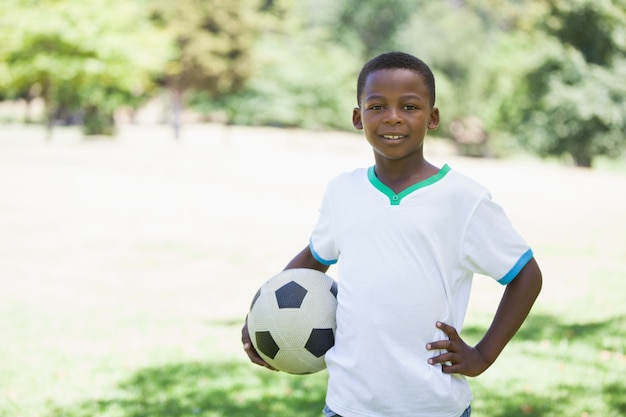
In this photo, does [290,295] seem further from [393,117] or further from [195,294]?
[195,294]

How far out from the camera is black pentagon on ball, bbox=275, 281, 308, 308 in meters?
2.63

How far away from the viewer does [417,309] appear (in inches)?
85.4

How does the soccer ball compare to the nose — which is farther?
the soccer ball

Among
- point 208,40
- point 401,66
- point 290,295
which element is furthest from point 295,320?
point 208,40

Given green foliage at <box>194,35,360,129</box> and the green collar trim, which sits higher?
green foliage at <box>194,35,360,129</box>

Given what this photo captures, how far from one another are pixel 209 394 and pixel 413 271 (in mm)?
3223

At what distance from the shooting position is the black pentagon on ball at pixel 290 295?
8.64 feet

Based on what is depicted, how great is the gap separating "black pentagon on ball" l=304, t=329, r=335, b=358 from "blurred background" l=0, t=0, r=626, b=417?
2.25 m

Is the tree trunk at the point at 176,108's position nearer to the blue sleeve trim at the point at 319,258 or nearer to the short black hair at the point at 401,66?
the blue sleeve trim at the point at 319,258

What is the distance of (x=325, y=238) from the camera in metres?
2.54

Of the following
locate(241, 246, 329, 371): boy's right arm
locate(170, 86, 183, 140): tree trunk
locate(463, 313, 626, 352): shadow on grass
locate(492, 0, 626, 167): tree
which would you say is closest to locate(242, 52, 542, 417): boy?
locate(241, 246, 329, 371): boy's right arm

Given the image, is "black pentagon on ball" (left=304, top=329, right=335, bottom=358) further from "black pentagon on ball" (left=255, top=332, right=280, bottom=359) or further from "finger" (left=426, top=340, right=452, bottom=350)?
"finger" (left=426, top=340, right=452, bottom=350)

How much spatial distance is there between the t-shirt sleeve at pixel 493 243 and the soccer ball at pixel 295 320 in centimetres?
60

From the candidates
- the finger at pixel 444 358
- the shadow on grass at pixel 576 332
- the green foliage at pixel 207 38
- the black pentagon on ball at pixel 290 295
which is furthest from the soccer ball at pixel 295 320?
the green foliage at pixel 207 38
